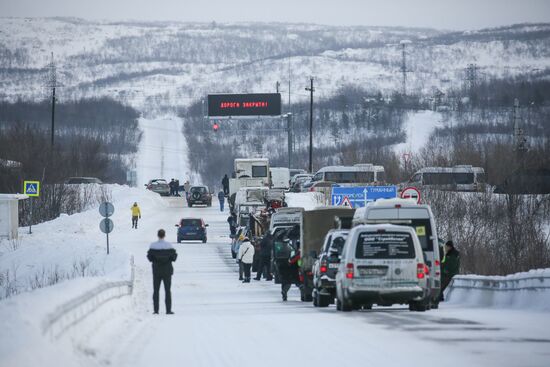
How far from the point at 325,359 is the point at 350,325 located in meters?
5.70

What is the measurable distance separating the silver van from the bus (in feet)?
161

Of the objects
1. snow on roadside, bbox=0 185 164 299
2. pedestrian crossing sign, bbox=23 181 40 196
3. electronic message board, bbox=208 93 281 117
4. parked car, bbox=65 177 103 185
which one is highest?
electronic message board, bbox=208 93 281 117

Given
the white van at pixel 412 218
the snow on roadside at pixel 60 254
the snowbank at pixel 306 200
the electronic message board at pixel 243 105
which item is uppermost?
the electronic message board at pixel 243 105

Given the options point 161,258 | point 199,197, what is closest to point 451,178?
point 199,197

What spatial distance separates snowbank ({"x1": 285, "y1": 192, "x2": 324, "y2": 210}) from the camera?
252 ft

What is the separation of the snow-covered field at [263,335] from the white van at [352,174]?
58.0 meters

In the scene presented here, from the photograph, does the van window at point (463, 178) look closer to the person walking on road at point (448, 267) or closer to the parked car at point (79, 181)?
the parked car at point (79, 181)

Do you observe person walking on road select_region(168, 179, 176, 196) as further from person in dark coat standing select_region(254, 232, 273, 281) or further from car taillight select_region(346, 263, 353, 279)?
car taillight select_region(346, 263, 353, 279)

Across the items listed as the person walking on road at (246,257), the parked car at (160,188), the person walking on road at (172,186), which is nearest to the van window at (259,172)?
the person walking on road at (172,186)

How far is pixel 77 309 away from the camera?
1534cm

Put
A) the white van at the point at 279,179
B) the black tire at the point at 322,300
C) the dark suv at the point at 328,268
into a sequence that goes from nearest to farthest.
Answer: the dark suv at the point at 328,268
the black tire at the point at 322,300
the white van at the point at 279,179

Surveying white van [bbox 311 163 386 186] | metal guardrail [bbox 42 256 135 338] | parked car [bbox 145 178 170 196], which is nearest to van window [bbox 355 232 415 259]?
metal guardrail [bbox 42 256 135 338]

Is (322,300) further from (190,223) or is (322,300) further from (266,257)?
(190,223)

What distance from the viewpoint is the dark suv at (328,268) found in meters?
26.6
